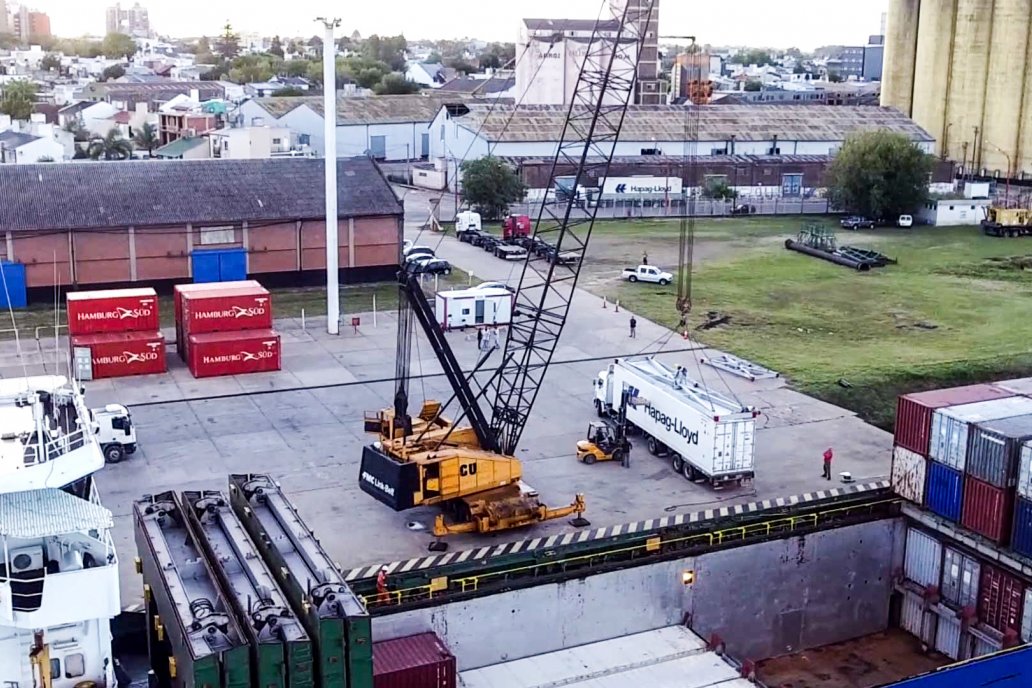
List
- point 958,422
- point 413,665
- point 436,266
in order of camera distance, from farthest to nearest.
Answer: point 436,266 < point 958,422 < point 413,665

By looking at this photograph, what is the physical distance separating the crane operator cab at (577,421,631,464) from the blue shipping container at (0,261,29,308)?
95.8 feet

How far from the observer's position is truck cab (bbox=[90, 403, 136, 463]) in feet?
108

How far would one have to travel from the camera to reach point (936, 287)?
198ft

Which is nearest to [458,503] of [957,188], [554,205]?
[554,205]

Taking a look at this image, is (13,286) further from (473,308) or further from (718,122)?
(718,122)

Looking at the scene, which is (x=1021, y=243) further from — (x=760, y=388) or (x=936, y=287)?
(x=760, y=388)

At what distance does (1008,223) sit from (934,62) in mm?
32985

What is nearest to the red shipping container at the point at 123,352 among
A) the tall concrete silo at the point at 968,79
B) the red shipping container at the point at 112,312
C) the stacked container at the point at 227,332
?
the red shipping container at the point at 112,312

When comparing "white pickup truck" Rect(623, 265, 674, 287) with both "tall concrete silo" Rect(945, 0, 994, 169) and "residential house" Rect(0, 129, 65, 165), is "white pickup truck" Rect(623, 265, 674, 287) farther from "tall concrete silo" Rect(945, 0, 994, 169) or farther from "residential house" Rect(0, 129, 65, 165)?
"tall concrete silo" Rect(945, 0, 994, 169)

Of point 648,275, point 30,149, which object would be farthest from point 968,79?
point 30,149

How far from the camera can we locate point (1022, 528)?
24.8 metres

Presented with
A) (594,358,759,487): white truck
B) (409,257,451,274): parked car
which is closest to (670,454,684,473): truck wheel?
(594,358,759,487): white truck

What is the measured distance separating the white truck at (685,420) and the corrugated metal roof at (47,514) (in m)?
18.3

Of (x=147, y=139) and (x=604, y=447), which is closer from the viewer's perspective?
(x=604, y=447)
